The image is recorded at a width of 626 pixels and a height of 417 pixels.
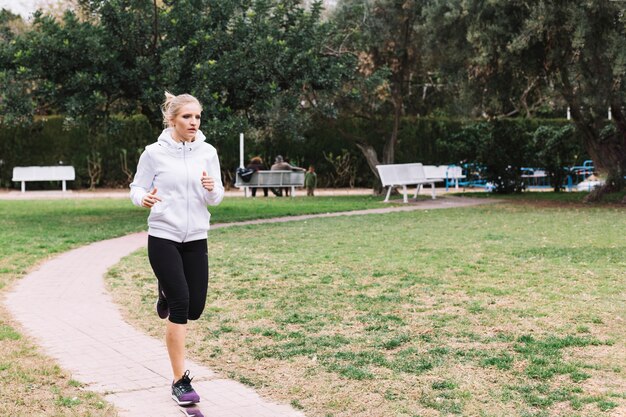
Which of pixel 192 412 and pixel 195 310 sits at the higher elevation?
pixel 195 310

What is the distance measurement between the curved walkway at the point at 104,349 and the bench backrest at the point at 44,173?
19021mm

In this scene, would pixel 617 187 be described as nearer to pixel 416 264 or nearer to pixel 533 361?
pixel 416 264

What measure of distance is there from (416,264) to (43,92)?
9726 millimetres

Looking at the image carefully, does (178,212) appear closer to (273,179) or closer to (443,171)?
(273,179)

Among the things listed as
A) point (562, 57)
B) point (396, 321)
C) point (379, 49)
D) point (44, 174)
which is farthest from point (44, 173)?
point (396, 321)

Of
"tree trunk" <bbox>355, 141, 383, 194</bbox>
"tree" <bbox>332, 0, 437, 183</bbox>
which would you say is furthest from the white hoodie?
"tree trunk" <bbox>355, 141, 383, 194</bbox>

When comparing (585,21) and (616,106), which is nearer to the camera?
(585,21)

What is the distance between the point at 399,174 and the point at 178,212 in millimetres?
18194

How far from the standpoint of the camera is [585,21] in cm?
1709

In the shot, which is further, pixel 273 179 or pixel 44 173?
pixel 44 173

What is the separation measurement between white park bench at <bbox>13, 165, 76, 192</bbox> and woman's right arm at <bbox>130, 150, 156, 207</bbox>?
24.3 meters

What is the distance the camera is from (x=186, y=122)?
4574mm

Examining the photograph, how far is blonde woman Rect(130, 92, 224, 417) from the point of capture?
4531 millimetres

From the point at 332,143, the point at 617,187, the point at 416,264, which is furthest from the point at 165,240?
the point at 332,143
